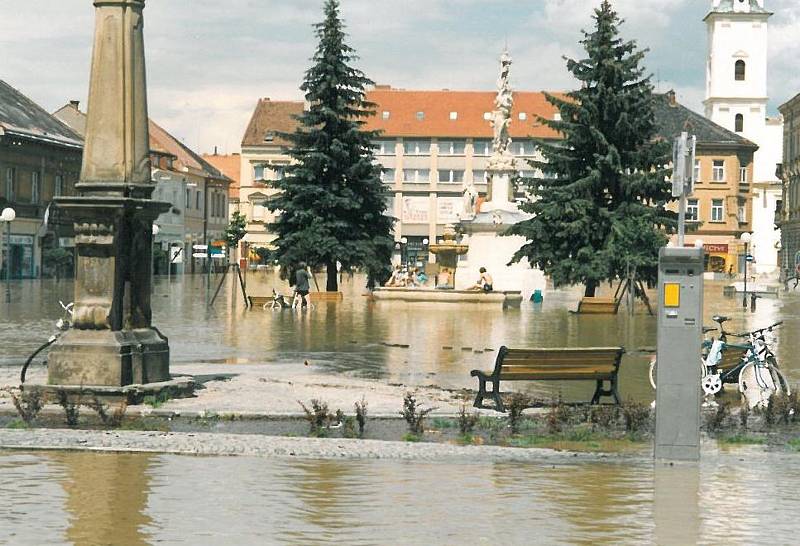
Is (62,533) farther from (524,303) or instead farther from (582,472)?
(524,303)

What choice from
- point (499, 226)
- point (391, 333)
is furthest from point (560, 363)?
point (499, 226)

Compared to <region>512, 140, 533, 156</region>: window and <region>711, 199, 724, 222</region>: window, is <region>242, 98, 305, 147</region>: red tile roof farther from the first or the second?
<region>711, 199, 724, 222</region>: window

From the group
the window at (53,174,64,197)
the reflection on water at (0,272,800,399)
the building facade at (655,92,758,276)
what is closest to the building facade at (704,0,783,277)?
the building facade at (655,92,758,276)

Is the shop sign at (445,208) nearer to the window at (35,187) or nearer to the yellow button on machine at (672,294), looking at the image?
the window at (35,187)

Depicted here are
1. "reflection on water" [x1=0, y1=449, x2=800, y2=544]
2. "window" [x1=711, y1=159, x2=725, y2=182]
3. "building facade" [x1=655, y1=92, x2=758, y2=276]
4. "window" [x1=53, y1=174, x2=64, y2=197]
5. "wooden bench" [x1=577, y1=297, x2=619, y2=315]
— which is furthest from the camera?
"window" [x1=711, y1=159, x2=725, y2=182]

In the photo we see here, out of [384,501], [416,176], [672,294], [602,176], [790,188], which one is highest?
[416,176]

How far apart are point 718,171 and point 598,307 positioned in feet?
227

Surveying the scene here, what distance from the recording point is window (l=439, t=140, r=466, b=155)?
12625cm

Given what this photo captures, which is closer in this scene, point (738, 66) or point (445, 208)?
point (738, 66)

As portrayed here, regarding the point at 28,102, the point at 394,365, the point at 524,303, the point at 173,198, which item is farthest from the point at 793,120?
the point at 394,365

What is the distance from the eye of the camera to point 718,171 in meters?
106

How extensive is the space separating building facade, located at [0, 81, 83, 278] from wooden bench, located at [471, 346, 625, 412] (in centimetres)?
5674

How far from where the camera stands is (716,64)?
11969 cm

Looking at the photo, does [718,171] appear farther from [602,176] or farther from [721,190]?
[602,176]
